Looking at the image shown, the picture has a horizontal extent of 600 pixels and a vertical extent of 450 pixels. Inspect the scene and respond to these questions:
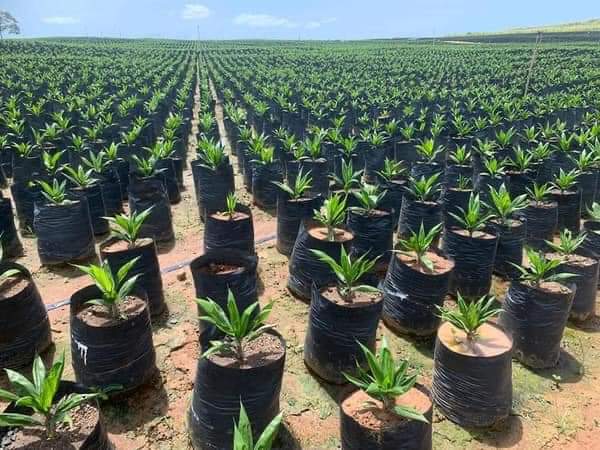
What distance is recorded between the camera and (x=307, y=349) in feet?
14.5

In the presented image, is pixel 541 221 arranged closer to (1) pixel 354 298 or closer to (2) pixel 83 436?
(1) pixel 354 298

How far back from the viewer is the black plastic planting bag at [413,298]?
4688 mm

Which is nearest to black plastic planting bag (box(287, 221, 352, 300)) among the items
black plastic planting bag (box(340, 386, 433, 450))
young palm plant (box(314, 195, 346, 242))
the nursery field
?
the nursery field

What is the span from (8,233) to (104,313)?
3571mm

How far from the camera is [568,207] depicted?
7438mm

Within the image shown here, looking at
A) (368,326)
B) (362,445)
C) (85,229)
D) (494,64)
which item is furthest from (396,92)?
(494,64)

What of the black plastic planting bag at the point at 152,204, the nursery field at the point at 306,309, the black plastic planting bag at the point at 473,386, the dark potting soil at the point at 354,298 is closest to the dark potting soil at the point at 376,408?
the nursery field at the point at 306,309

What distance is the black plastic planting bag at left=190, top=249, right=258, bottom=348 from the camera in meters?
4.54

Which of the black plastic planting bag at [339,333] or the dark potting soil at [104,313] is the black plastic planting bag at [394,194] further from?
the dark potting soil at [104,313]

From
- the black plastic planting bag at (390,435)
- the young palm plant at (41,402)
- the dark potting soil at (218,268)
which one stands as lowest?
the black plastic planting bag at (390,435)

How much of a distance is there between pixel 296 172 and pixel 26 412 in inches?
271

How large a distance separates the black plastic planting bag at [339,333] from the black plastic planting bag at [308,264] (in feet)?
3.42

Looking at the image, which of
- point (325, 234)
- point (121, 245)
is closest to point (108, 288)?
point (121, 245)

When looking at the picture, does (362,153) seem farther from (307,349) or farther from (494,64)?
(494,64)
